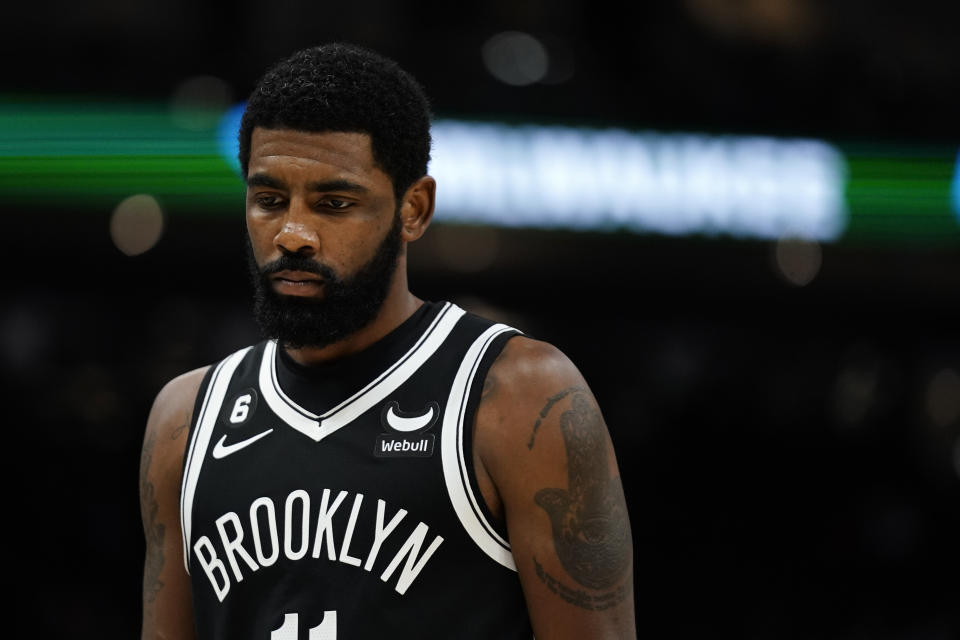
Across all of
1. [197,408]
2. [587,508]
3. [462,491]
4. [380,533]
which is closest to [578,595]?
[587,508]

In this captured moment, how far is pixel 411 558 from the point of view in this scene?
251cm

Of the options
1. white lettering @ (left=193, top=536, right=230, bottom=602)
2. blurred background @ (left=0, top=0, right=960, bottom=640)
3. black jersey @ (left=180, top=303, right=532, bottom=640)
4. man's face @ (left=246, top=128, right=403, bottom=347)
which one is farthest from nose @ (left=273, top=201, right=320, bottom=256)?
blurred background @ (left=0, top=0, right=960, bottom=640)

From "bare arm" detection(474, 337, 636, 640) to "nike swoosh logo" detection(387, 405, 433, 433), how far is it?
0.12 meters

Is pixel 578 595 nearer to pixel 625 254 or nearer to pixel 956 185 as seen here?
pixel 625 254

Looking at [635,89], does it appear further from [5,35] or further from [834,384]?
[5,35]

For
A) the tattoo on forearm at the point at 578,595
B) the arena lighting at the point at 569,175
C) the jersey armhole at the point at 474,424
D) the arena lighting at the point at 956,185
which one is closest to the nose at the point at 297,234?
the jersey armhole at the point at 474,424

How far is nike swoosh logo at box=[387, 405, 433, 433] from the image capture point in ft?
8.50

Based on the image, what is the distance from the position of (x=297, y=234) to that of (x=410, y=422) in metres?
0.45

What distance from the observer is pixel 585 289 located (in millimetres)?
9539

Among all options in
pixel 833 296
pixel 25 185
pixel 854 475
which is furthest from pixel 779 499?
pixel 25 185

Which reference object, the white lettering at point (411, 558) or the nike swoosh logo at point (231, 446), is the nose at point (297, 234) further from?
the white lettering at point (411, 558)

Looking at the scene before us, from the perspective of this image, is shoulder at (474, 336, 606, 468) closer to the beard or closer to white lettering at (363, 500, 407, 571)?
white lettering at (363, 500, 407, 571)

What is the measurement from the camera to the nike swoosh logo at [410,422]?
2.59 m

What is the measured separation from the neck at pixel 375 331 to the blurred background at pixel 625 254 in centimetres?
559
